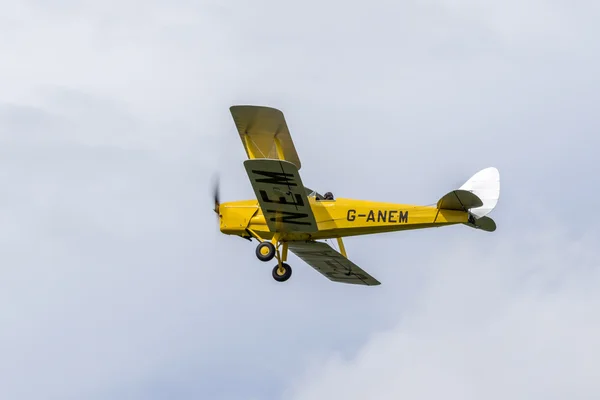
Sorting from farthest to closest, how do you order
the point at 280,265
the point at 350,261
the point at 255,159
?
1. the point at 350,261
2. the point at 280,265
3. the point at 255,159

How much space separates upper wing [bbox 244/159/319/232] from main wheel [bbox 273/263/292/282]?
2.69 ft

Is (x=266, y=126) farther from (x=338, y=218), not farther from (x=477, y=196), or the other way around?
(x=477, y=196)

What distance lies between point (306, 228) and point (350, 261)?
112 inches

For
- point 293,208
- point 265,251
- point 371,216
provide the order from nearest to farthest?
point 293,208
point 371,216
point 265,251

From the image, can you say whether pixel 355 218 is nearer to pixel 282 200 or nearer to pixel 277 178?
pixel 282 200

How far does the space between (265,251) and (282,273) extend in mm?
598

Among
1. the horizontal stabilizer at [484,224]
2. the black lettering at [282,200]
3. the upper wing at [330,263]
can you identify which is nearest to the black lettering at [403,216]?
the horizontal stabilizer at [484,224]

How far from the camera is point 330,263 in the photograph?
3256 centimetres

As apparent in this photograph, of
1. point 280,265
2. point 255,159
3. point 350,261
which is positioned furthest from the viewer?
point 350,261

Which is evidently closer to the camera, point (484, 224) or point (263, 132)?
point (263, 132)

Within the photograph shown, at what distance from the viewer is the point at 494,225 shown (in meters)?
30.3

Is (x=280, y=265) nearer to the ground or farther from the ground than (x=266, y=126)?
nearer to the ground

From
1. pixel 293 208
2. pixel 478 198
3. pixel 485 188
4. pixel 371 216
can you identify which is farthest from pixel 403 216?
pixel 293 208

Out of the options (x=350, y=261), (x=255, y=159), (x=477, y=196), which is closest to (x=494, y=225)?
(x=477, y=196)
